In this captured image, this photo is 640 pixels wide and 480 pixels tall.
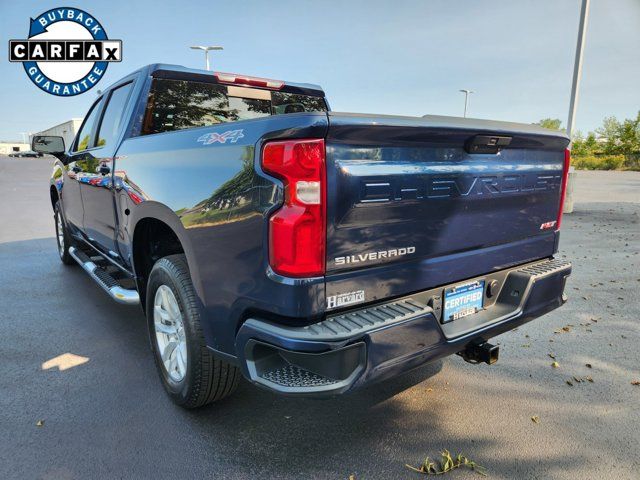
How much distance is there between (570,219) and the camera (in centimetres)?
1072

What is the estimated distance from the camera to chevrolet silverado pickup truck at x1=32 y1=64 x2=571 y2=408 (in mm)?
1803

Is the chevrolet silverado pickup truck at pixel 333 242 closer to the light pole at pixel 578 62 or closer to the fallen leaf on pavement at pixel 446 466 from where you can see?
the fallen leaf on pavement at pixel 446 466

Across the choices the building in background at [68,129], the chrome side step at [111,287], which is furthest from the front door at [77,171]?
the building in background at [68,129]

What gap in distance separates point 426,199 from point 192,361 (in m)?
1.49

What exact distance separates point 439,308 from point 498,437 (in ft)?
2.79

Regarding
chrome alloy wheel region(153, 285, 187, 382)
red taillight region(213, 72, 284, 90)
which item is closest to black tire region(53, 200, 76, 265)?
red taillight region(213, 72, 284, 90)

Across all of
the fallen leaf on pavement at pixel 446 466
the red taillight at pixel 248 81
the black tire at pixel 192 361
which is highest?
the red taillight at pixel 248 81

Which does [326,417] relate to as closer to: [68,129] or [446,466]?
[446,466]

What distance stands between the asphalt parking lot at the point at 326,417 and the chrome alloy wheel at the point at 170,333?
0.81ft

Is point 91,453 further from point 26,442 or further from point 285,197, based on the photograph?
point 285,197

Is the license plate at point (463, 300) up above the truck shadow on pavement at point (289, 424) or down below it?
above

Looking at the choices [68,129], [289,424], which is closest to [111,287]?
[289,424]

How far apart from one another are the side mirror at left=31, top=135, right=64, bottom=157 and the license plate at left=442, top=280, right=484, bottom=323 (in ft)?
14.9

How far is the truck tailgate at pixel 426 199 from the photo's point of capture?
6.06 feet
